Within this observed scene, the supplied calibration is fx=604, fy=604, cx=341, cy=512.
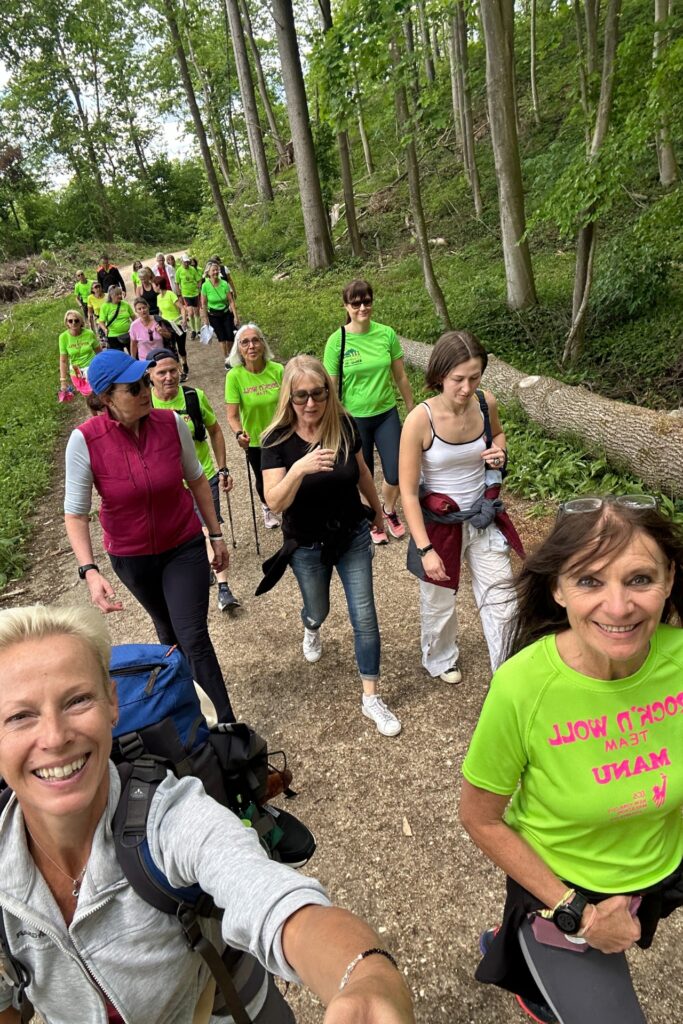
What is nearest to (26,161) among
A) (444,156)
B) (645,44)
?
(444,156)

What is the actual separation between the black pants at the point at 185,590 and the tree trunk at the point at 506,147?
25.9 ft

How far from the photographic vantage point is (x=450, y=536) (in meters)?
3.50

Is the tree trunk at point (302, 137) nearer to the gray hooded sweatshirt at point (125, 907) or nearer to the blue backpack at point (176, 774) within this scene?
the blue backpack at point (176, 774)

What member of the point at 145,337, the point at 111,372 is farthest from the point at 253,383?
the point at 145,337

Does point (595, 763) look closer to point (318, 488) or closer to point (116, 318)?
point (318, 488)

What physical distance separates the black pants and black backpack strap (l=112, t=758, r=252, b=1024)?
1.90m

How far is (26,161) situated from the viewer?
128 ft

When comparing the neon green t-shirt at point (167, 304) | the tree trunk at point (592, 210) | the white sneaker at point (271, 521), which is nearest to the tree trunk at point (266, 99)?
the neon green t-shirt at point (167, 304)

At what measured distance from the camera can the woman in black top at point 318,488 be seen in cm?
326

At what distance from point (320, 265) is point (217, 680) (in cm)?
1678

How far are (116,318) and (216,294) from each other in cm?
195

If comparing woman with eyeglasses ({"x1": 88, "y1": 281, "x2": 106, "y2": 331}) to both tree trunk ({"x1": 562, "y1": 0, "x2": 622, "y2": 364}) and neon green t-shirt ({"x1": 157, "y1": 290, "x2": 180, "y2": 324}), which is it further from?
A: tree trunk ({"x1": 562, "y1": 0, "x2": 622, "y2": 364})

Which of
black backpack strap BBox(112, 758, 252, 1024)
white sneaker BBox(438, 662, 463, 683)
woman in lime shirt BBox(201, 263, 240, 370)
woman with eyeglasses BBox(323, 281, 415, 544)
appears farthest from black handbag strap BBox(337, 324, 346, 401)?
woman in lime shirt BBox(201, 263, 240, 370)

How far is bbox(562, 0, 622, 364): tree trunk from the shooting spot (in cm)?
736
